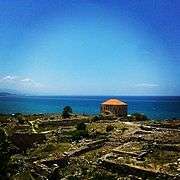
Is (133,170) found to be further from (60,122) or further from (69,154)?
(60,122)

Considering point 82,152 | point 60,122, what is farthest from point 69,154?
point 60,122

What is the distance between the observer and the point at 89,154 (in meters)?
26.3

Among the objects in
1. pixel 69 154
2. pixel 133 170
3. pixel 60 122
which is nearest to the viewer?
pixel 133 170

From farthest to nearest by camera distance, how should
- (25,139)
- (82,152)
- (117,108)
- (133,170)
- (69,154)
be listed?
(117,108)
(25,139)
(82,152)
(69,154)
(133,170)

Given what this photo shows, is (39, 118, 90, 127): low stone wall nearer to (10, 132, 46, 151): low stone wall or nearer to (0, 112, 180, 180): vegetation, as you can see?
(0, 112, 180, 180): vegetation

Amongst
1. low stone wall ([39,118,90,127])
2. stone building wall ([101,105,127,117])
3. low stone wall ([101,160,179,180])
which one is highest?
stone building wall ([101,105,127,117])

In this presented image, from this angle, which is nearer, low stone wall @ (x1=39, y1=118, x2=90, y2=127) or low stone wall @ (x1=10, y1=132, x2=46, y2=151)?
low stone wall @ (x1=10, y1=132, x2=46, y2=151)

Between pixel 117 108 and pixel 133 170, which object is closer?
pixel 133 170

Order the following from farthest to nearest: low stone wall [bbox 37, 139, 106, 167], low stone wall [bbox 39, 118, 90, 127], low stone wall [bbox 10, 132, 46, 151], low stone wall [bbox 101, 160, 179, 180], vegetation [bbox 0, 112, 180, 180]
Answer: low stone wall [bbox 39, 118, 90, 127]
low stone wall [bbox 10, 132, 46, 151]
low stone wall [bbox 37, 139, 106, 167]
vegetation [bbox 0, 112, 180, 180]
low stone wall [bbox 101, 160, 179, 180]

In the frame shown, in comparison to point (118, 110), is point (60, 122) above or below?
below

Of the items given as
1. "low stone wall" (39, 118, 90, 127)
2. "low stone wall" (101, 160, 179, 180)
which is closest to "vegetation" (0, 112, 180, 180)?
"low stone wall" (101, 160, 179, 180)

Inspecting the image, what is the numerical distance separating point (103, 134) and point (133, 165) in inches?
517

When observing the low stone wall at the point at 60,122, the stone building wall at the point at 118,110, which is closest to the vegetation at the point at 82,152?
the low stone wall at the point at 60,122

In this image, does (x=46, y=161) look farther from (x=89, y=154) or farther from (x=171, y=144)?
(x=171, y=144)
